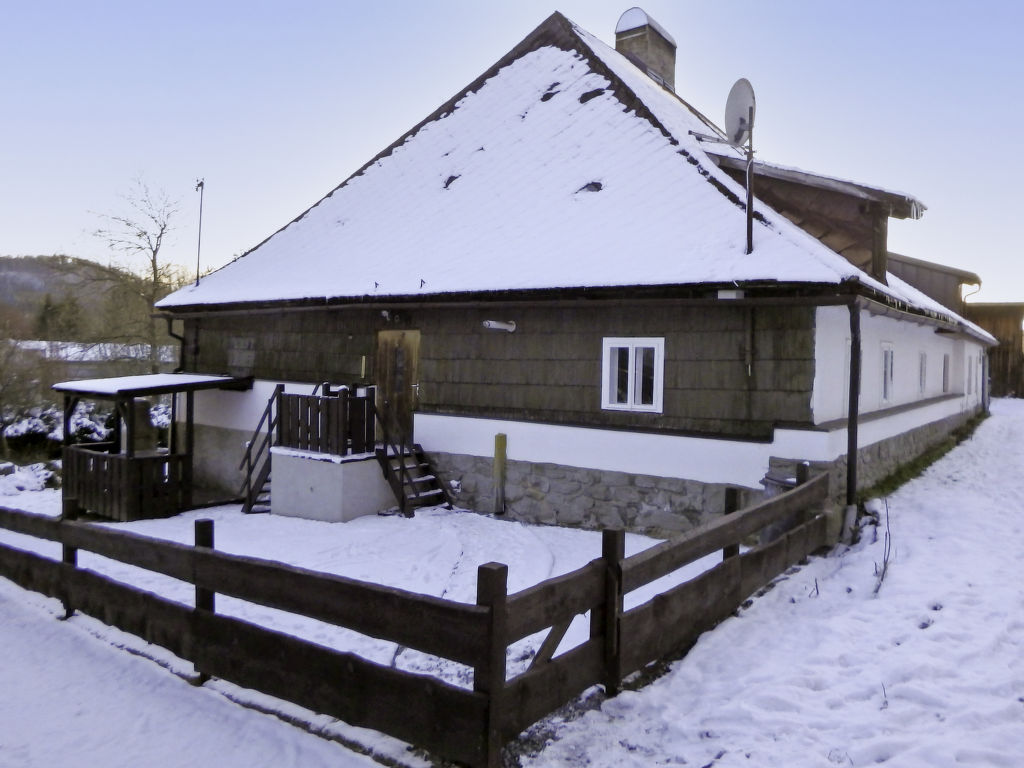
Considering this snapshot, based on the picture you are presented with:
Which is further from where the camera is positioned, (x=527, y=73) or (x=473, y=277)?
(x=527, y=73)

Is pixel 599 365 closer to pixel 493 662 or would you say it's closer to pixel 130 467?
pixel 493 662

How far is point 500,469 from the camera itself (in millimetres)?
10242

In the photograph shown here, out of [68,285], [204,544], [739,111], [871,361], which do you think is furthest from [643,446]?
[68,285]

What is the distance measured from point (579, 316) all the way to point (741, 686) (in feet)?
19.4

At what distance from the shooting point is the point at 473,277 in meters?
10.3

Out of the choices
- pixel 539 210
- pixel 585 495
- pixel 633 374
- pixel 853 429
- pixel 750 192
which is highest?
pixel 539 210

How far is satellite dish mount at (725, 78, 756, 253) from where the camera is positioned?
27.3 ft

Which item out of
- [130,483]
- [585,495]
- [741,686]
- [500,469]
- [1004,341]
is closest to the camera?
[741,686]

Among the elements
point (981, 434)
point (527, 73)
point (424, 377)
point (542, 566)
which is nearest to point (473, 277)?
point (424, 377)

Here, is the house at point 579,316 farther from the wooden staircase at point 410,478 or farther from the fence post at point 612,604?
the fence post at point 612,604

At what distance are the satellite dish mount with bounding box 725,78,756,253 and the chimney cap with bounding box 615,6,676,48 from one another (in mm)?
8101

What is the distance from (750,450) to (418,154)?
920 cm

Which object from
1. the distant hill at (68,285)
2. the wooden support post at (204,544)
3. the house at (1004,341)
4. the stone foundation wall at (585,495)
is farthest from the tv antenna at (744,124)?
the house at (1004,341)

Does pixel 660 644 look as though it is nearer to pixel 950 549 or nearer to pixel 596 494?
pixel 950 549
